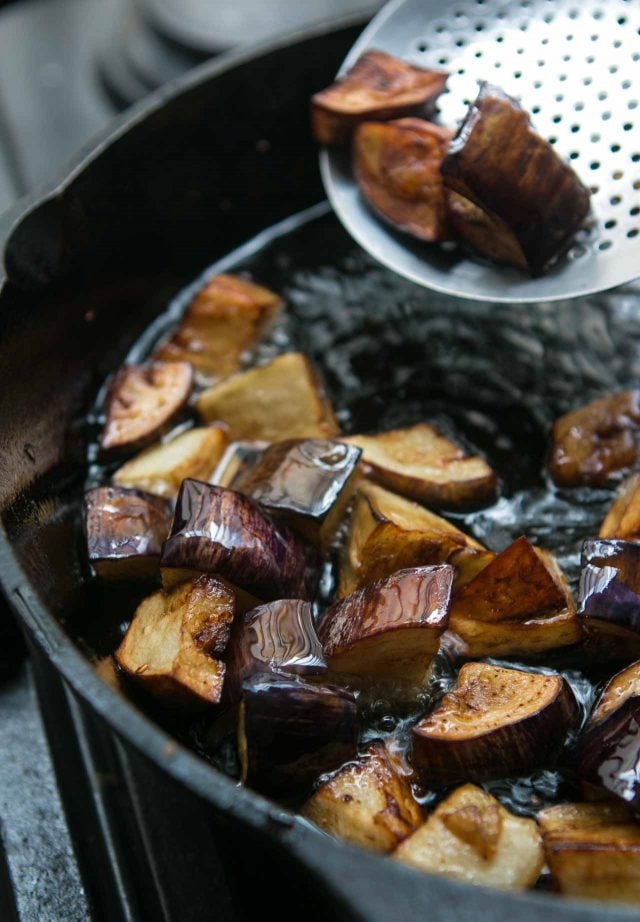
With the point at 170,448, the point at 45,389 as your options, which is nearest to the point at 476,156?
the point at 170,448

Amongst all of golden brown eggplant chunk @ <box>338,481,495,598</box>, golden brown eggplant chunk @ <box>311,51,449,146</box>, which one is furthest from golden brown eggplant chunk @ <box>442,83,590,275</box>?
golden brown eggplant chunk @ <box>338,481,495,598</box>

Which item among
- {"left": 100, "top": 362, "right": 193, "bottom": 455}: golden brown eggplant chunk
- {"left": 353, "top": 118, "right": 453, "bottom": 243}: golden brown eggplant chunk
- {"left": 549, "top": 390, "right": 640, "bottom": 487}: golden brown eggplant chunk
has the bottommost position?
{"left": 549, "top": 390, "right": 640, "bottom": 487}: golden brown eggplant chunk

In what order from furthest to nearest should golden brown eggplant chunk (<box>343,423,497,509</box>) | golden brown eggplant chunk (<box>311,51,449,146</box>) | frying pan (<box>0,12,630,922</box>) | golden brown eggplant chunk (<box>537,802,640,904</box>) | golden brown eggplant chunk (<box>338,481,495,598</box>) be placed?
golden brown eggplant chunk (<box>311,51,449,146</box>), golden brown eggplant chunk (<box>343,423,497,509</box>), golden brown eggplant chunk (<box>338,481,495,598</box>), golden brown eggplant chunk (<box>537,802,640,904</box>), frying pan (<box>0,12,630,922</box>)

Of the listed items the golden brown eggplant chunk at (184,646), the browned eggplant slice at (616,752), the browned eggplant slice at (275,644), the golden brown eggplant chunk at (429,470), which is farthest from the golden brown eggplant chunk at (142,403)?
the browned eggplant slice at (616,752)

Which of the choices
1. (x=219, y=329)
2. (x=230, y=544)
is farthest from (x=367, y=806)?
(x=219, y=329)

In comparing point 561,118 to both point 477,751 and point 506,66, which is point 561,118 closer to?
point 506,66

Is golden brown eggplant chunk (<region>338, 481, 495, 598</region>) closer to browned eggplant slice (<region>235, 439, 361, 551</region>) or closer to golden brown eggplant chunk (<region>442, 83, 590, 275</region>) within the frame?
browned eggplant slice (<region>235, 439, 361, 551</region>)

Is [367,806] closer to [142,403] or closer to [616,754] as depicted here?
[616,754]
